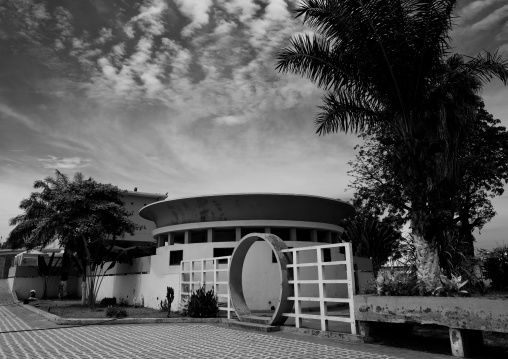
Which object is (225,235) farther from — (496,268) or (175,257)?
(496,268)

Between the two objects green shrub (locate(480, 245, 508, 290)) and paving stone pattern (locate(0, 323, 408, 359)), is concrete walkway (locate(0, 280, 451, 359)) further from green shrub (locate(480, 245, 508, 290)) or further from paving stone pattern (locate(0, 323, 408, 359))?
green shrub (locate(480, 245, 508, 290))

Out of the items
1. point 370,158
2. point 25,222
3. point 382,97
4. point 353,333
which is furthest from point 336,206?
point 25,222

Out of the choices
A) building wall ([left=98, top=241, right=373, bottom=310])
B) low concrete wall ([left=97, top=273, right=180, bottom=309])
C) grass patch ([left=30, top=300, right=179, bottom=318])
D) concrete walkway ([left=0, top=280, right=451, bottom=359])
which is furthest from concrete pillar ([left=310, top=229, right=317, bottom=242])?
concrete walkway ([left=0, top=280, right=451, bottom=359])

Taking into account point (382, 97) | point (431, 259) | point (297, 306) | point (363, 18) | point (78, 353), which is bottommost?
point (78, 353)

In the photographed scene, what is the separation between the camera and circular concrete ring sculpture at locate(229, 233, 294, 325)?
10.6 metres

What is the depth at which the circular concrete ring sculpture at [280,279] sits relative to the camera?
1062 centimetres

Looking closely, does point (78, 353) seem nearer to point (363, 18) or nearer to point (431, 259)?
point (431, 259)

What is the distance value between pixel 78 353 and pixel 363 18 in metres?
10.1

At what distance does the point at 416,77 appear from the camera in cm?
974

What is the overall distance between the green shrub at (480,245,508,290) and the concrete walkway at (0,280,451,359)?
5.34 metres

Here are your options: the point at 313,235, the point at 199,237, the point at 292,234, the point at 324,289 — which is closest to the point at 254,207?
the point at 292,234

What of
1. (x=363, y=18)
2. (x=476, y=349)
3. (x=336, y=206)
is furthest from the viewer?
(x=336, y=206)

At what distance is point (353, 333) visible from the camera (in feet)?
28.2

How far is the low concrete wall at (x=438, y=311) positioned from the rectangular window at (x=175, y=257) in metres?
11.5
